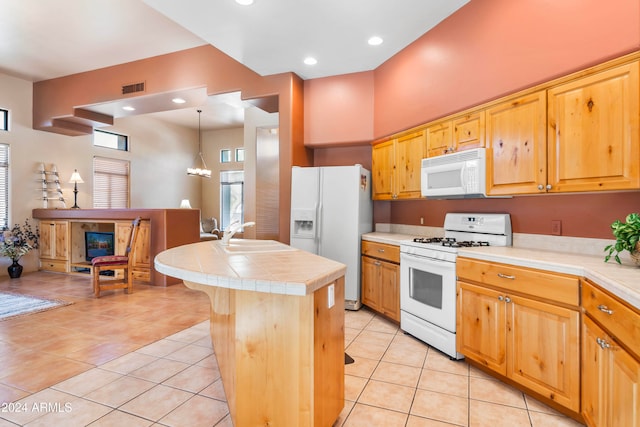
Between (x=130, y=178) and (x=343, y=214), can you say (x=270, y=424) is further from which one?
(x=130, y=178)

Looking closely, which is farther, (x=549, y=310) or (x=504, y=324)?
(x=504, y=324)

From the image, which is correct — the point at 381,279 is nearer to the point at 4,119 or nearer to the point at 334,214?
the point at 334,214

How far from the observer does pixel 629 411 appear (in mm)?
1300

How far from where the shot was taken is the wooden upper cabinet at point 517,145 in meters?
2.34

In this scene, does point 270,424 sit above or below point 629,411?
below

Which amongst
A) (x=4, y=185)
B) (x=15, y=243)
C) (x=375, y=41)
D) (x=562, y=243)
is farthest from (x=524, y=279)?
(x=4, y=185)

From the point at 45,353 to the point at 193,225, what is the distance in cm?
320

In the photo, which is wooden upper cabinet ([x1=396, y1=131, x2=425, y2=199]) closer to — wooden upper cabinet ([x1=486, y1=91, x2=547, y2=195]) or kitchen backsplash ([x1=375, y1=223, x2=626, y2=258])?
wooden upper cabinet ([x1=486, y1=91, x2=547, y2=195])

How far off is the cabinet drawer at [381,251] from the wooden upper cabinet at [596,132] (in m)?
1.52

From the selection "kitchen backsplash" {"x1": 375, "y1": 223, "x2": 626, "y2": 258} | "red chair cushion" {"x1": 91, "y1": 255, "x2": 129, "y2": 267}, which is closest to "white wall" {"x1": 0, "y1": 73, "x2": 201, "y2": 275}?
"red chair cushion" {"x1": 91, "y1": 255, "x2": 129, "y2": 267}

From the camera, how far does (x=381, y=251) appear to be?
366 centimetres

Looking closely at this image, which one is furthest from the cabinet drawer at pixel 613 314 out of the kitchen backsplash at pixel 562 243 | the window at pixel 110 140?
the window at pixel 110 140

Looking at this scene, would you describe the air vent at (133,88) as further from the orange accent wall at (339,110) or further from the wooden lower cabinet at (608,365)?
the wooden lower cabinet at (608,365)

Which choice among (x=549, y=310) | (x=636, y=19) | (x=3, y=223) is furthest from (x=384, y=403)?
(x=3, y=223)
